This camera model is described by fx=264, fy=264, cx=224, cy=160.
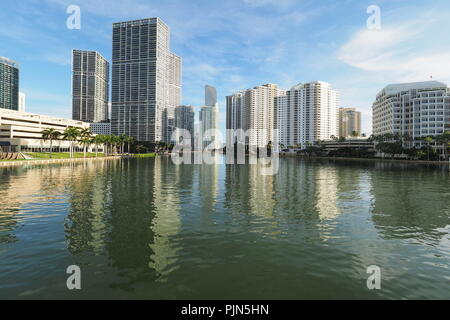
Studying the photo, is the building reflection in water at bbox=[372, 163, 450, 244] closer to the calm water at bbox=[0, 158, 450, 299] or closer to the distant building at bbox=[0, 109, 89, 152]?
the calm water at bbox=[0, 158, 450, 299]

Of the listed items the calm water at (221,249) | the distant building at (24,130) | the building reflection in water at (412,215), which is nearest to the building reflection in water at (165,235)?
the calm water at (221,249)

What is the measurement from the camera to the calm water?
13461 millimetres

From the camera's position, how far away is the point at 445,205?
34875 mm

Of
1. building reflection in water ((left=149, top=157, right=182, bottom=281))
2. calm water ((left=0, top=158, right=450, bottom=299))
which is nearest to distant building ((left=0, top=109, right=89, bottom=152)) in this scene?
calm water ((left=0, top=158, right=450, bottom=299))

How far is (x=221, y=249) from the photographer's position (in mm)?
18781

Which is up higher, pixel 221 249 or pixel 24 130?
pixel 24 130

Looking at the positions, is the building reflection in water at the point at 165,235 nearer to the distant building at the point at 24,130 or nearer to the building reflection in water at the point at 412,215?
the building reflection in water at the point at 412,215

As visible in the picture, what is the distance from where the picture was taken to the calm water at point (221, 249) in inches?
530

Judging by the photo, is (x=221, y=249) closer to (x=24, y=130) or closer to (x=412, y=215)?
(x=412, y=215)

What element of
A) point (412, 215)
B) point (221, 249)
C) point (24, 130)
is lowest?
point (221, 249)

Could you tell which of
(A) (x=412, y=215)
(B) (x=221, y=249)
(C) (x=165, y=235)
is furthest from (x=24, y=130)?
(A) (x=412, y=215)
